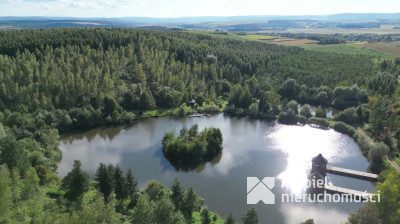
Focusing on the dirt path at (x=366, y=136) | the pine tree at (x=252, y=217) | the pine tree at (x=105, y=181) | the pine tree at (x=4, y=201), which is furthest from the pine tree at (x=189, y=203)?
the dirt path at (x=366, y=136)

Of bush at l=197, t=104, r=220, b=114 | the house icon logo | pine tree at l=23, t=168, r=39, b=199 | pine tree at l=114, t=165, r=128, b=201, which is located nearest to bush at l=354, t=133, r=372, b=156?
the house icon logo

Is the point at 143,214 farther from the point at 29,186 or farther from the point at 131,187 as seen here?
the point at 29,186

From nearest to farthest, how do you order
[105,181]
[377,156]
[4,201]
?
[4,201] → [105,181] → [377,156]

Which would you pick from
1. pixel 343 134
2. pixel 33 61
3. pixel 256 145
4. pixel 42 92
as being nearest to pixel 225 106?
pixel 256 145

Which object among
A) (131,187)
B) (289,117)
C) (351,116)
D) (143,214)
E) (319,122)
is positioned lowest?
(131,187)

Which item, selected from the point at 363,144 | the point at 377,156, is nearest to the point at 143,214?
the point at 377,156

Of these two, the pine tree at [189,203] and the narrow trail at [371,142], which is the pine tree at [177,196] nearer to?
the pine tree at [189,203]

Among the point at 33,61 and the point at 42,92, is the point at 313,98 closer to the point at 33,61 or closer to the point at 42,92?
the point at 42,92
